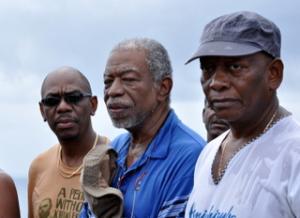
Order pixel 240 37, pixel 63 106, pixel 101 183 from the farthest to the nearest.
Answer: pixel 63 106 < pixel 101 183 < pixel 240 37

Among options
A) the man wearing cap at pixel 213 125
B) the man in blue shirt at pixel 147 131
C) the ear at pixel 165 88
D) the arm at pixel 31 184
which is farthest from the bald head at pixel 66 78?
the ear at pixel 165 88

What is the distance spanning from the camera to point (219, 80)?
3.05 m

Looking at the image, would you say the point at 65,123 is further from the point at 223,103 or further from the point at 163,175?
the point at 223,103

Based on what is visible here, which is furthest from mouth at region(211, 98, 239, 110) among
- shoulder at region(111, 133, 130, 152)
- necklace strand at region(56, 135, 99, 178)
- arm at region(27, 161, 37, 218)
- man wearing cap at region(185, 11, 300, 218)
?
arm at region(27, 161, 37, 218)

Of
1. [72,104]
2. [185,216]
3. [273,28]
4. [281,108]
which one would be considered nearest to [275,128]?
[281,108]

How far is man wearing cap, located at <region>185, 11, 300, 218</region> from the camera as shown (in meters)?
2.91

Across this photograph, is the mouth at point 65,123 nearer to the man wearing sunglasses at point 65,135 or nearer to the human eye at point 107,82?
the man wearing sunglasses at point 65,135

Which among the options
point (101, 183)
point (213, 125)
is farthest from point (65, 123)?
point (101, 183)

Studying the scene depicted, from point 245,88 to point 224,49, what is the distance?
0.63 ft

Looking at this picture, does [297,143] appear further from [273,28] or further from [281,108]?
[273,28]

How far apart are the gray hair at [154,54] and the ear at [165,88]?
2cm

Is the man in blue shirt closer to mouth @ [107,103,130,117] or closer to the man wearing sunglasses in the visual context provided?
mouth @ [107,103,130,117]

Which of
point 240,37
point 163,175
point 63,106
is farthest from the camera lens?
point 63,106

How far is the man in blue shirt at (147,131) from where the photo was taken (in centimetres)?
369
